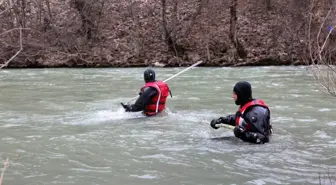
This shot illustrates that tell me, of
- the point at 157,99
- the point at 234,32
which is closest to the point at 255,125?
the point at 157,99

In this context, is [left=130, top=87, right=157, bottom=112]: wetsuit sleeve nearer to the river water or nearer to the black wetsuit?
the river water

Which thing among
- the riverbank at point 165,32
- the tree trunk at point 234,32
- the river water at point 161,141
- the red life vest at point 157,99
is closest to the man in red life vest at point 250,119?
the river water at point 161,141

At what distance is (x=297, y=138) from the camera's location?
7.11 m

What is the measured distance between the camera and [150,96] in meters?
8.26

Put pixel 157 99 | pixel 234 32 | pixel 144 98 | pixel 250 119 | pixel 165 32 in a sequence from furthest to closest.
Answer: pixel 165 32 → pixel 234 32 → pixel 157 99 → pixel 144 98 → pixel 250 119

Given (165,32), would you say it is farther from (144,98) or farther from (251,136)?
(251,136)

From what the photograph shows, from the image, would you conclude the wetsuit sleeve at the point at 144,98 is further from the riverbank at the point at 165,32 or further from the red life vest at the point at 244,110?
the riverbank at the point at 165,32

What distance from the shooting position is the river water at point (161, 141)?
529 cm

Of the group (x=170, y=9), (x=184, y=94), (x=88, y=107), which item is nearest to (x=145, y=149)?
(x=88, y=107)

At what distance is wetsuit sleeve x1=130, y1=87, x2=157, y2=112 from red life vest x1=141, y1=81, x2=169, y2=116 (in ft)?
0.20

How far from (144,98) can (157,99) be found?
0.25 m

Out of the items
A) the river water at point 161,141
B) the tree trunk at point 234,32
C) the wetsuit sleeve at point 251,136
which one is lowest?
the river water at point 161,141

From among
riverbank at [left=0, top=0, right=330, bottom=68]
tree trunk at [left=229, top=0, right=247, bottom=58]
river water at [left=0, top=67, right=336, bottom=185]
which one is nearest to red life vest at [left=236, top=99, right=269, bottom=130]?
river water at [left=0, top=67, right=336, bottom=185]

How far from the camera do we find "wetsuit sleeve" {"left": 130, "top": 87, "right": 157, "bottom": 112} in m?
8.22
